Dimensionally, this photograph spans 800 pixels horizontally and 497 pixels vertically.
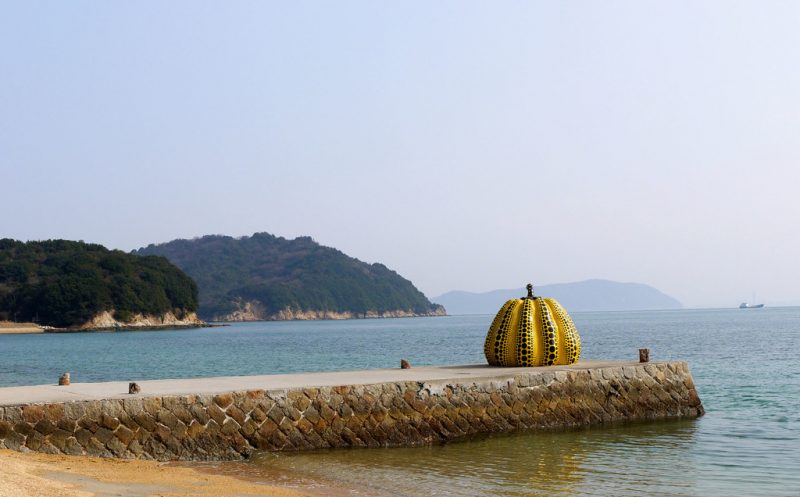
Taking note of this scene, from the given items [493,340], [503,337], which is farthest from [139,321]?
[503,337]

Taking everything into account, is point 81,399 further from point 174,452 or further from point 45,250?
point 45,250

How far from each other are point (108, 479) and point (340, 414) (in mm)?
5163

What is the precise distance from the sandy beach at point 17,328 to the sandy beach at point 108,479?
6163 inches

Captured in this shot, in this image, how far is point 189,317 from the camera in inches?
7785

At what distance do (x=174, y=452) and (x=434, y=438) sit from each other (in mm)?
5074

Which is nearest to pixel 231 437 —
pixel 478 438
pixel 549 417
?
pixel 478 438

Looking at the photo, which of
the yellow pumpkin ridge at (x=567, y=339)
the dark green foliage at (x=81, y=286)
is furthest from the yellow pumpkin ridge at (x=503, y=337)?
the dark green foliage at (x=81, y=286)

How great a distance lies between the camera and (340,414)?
1769cm

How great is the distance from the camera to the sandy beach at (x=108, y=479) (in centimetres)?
1195

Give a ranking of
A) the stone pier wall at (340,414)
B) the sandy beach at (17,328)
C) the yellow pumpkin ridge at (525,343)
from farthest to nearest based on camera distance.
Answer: the sandy beach at (17,328), the yellow pumpkin ridge at (525,343), the stone pier wall at (340,414)

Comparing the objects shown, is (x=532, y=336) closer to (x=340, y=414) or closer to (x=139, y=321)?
(x=340, y=414)

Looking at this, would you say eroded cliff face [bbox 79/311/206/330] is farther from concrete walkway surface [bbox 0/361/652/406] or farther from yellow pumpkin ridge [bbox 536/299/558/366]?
yellow pumpkin ridge [bbox 536/299/558/366]

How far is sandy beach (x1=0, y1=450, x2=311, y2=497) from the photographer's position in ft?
39.2

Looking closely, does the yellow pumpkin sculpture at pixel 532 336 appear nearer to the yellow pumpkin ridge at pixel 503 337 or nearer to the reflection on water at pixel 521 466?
the yellow pumpkin ridge at pixel 503 337
